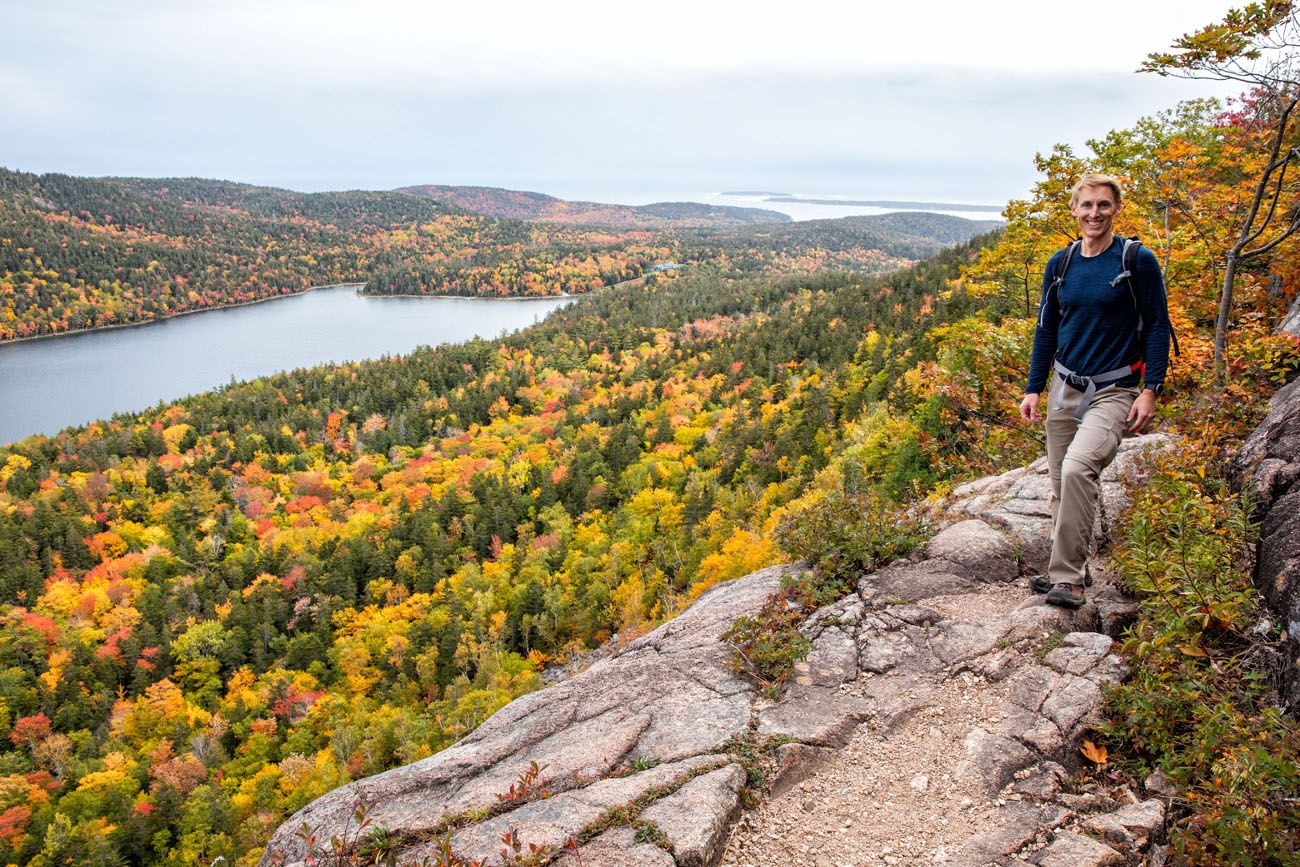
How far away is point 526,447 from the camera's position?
313 ft

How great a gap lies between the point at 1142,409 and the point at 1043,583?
191 centimetres

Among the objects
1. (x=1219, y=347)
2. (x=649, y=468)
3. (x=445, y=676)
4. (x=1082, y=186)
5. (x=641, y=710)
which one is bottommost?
(x=445, y=676)

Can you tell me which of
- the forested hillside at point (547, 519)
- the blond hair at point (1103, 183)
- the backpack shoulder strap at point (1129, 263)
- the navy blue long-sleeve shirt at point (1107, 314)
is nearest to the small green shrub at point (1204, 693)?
the forested hillside at point (547, 519)

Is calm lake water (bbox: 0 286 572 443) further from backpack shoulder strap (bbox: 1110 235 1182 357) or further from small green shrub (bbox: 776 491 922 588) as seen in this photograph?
backpack shoulder strap (bbox: 1110 235 1182 357)

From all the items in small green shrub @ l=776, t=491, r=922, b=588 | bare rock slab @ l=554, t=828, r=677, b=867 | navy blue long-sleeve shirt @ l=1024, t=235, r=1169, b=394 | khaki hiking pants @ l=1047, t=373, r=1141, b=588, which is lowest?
bare rock slab @ l=554, t=828, r=677, b=867

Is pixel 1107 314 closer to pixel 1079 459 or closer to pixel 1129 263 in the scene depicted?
pixel 1129 263

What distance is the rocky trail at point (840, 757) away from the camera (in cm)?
423

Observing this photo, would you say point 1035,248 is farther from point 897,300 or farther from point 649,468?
point 897,300

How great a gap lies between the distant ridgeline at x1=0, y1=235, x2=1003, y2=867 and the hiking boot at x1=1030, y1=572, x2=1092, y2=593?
589cm

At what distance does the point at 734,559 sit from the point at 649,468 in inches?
1580

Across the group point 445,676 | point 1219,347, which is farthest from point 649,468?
point 1219,347

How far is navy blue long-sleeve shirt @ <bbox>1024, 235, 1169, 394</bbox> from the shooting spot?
509 cm

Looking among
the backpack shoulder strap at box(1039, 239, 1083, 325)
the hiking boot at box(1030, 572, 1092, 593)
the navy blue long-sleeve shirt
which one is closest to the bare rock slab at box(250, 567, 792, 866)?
the hiking boot at box(1030, 572, 1092, 593)

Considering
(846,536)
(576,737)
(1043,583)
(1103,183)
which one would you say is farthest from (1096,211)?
(576,737)
